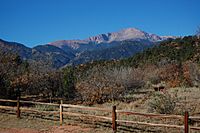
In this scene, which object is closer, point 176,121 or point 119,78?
point 176,121

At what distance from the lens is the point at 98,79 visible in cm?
2873

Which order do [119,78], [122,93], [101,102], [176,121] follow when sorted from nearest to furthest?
1. [176,121]
2. [101,102]
3. [122,93]
4. [119,78]

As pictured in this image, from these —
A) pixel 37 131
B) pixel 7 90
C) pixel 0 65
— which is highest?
pixel 0 65

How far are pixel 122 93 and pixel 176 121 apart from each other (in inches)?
558

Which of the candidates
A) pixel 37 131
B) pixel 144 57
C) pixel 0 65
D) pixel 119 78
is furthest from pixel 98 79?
pixel 144 57

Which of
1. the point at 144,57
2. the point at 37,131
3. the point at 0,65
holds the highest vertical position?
the point at 144,57

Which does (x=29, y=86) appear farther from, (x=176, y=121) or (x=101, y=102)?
(x=176, y=121)

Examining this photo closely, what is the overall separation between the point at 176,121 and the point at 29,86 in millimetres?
19316

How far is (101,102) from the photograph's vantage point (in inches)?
1081

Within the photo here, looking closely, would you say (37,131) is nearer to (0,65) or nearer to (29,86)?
(0,65)

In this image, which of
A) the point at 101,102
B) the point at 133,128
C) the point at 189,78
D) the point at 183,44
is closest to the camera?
the point at 133,128

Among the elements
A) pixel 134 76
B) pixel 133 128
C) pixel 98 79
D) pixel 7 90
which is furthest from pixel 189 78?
pixel 133 128

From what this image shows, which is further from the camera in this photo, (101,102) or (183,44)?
(183,44)

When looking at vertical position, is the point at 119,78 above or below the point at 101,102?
above
